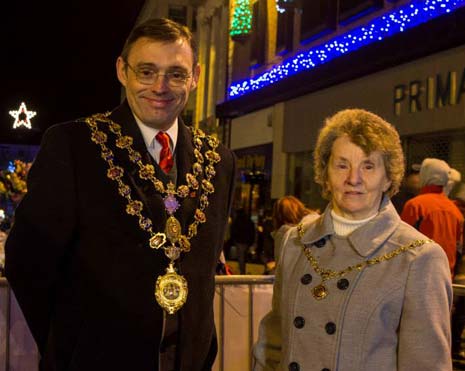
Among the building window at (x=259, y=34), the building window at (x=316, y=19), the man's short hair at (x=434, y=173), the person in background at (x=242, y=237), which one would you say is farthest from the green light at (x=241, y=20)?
the man's short hair at (x=434, y=173)

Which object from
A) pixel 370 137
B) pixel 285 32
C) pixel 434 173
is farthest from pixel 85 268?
pixel 285 32

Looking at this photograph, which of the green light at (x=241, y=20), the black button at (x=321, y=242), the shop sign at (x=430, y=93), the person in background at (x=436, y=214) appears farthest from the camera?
the green light at (x=241, y=20)

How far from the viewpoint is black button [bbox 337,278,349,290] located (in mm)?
2436

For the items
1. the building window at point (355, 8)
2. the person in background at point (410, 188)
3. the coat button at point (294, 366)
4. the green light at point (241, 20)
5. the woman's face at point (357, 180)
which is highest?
the green light at point (241, 20)

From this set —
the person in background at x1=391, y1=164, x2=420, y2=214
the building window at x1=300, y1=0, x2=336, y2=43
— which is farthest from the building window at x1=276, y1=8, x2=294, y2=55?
the person in background at x1=391, y1=164, x2=420, y2=214

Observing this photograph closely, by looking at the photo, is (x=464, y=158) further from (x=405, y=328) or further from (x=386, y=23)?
(x=405, y=328)

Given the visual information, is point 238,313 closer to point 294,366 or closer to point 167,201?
point 294,366

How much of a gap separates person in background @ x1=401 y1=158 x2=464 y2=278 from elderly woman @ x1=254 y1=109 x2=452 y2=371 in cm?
445

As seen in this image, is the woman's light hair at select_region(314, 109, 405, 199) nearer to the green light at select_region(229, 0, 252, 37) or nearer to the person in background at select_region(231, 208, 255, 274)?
the person in background at select_region(231, 208, 255, 274)

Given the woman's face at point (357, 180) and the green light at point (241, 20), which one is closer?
the woman's face at point (357, 180)

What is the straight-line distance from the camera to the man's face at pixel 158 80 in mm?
2498

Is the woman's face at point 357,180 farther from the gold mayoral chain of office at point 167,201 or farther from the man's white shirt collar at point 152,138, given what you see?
the man's white shirt collar at point 152,138

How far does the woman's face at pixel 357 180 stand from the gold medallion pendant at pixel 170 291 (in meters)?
0.67

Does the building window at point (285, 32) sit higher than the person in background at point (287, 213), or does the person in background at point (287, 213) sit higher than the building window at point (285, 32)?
the building window at point (285, 32)
